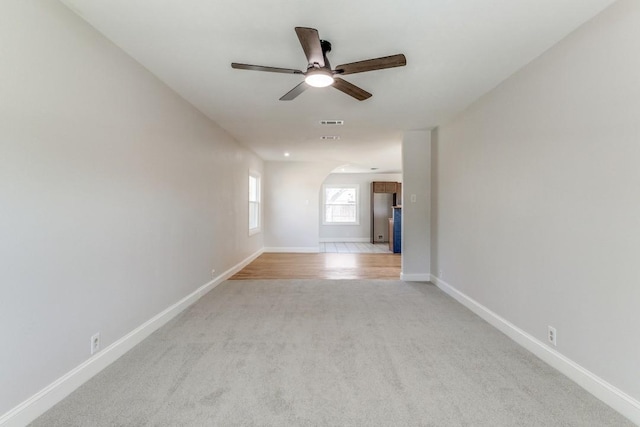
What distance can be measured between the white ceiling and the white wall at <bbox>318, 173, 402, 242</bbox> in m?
6.52

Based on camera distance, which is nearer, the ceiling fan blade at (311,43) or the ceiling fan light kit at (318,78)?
the ceiling fan blade at (311,43)

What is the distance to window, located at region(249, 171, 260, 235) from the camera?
22.1ft

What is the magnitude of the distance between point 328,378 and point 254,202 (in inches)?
213

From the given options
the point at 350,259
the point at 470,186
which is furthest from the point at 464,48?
the point at 350,259

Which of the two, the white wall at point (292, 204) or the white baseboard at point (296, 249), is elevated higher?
the white wall at point (292, 204)

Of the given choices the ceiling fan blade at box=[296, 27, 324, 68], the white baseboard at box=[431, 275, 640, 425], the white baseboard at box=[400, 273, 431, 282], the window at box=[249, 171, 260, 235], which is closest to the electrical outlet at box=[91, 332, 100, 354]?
the ceiling fan blade at box=[296, 27, 324, 68]

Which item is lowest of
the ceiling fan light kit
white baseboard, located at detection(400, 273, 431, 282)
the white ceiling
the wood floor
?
the wood floor

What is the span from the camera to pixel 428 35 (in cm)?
210

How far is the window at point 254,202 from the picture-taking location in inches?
265

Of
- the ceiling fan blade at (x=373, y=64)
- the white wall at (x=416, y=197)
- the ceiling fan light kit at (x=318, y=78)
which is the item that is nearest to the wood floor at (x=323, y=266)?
the white wall at (x=416, y=197)

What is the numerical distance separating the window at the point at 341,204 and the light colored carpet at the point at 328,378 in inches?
279

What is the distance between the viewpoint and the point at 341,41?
7.11 feet

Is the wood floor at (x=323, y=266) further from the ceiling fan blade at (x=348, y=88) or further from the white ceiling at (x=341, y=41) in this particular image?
the ceiling fan blade at (x=348, y=88)

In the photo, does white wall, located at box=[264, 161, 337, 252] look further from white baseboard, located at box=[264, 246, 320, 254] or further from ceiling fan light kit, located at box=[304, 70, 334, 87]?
ceiling fan light kit, located at box=[304, 70, 334, 87]
